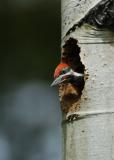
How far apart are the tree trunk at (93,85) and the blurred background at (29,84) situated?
2.89 metres

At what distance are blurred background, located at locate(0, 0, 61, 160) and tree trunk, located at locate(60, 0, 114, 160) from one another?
2889 millimetres

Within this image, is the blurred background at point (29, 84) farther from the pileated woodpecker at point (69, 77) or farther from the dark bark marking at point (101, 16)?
the dark bark marking at point (101, 16)

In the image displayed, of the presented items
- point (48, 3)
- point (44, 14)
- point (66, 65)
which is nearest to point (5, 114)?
point (44, 14)

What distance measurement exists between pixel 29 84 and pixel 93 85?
3.57 metres

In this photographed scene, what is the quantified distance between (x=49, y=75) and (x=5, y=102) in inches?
17.9

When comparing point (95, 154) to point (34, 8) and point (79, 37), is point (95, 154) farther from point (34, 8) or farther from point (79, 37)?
point (34, 8)

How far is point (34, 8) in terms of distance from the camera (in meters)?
4.16

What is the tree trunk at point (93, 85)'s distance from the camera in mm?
1228

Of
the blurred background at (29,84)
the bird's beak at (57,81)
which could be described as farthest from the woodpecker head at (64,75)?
the blurred background at (29,84)

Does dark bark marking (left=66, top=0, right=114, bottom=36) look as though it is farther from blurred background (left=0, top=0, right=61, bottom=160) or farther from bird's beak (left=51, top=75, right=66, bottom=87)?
blurred background (left=0, top=0, right=61, bottom=160)

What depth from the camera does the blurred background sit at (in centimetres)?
450

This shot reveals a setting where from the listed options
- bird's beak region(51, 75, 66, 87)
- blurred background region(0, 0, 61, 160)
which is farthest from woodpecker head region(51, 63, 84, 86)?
blurred background region(0, 0, 61, 160)

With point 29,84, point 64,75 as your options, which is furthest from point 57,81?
point 29,84

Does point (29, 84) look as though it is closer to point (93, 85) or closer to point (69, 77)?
point (69, 77)
